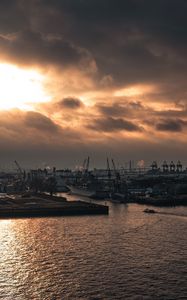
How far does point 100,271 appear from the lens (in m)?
36.5

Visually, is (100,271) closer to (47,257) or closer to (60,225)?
(47,257)

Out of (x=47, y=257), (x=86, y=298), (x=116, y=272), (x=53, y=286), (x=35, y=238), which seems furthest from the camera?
(x=35, y=238)

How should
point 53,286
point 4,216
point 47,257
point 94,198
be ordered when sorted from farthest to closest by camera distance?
point 94,198 < point 4,216 < point 47,257 < point 53,286

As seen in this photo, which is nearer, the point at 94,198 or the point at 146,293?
the point at 146,293

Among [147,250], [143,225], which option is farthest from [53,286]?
[143,225]

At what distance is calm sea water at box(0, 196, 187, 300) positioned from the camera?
3170cm

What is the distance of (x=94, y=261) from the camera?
40.1m

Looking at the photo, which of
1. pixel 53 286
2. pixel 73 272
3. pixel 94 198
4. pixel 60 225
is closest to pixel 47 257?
pixel 73 272

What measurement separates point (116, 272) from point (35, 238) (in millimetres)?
18607

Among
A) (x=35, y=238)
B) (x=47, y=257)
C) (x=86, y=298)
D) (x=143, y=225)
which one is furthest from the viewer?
(x=143, y=225)

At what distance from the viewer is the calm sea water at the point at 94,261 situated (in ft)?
104

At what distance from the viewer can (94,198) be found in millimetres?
126562

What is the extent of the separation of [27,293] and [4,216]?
44.3 metres

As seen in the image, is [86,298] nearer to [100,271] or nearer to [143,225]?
[100,271]
